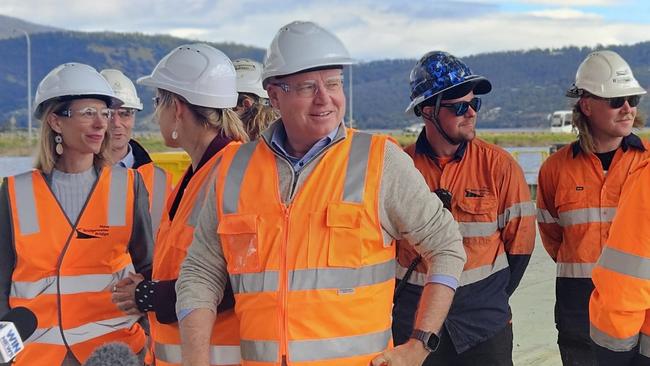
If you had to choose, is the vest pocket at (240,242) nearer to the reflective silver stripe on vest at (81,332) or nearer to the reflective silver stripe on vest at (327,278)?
the reflective silver stripe on vest at (327,278)

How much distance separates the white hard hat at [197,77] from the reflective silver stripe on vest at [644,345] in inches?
67.1

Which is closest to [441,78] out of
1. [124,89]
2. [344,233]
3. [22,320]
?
[344,233]

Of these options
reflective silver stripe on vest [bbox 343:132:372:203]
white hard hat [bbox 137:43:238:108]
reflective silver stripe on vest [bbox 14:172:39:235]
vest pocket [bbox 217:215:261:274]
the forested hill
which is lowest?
the forested hill

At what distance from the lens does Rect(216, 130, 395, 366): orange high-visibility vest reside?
272cm

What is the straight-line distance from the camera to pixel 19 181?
390 centimetres

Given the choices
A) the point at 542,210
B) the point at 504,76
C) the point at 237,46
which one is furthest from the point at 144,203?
the point at 237,46

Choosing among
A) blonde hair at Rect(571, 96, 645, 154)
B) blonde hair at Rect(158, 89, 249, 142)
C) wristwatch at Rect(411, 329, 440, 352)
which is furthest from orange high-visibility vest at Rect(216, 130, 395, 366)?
blonde hair at Rect(571, 96, 645, 154)

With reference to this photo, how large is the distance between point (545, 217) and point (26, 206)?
2824 millimetres

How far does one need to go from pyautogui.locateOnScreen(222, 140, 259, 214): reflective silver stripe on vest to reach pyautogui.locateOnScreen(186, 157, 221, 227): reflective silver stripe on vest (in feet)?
0.59

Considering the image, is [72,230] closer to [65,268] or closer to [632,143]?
[65,268]

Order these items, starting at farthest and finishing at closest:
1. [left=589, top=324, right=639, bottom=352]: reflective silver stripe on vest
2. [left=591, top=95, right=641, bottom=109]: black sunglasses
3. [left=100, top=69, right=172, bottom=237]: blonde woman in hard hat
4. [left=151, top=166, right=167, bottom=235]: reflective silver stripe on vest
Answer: [left=591, top=95, right=641, bottom=109]: black sunglasses
[left=100, top=69, right=172, bottom=237]: blonde woman in hard hat
[left=151, top=166, right=167, bottom=235]: reflective silver stripe on vest
[left=589, top=324, right=639, bottom=352]: reflective silver stripe on vest

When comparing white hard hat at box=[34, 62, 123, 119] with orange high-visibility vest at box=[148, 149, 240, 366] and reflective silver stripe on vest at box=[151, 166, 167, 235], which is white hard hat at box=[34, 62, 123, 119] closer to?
reflective silver stripe on vest at box=[151, 166, 167, 235]

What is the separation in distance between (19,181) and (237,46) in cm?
10385

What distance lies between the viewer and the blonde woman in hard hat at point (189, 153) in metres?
3.18
